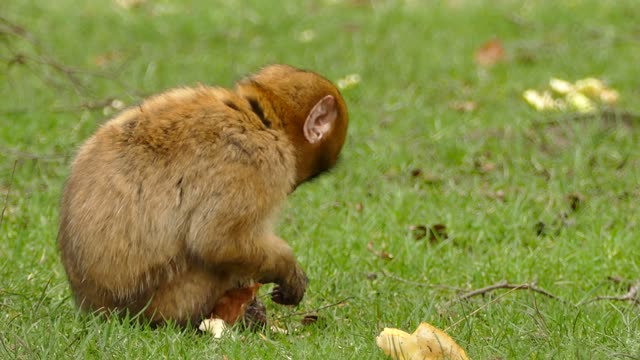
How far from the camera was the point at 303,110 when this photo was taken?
4.77 meters

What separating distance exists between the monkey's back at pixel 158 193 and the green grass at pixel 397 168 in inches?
8.2

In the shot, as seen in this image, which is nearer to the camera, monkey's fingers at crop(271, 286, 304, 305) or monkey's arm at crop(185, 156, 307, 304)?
monkey's arm at crop(185, 156, 307, 304)

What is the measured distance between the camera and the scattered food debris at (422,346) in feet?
13.6

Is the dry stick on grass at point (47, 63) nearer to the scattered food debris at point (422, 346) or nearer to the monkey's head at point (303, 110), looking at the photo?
the monkey's head at point (303, 110)

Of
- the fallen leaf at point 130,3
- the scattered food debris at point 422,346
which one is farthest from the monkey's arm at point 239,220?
the fallen leaf at point 130,3

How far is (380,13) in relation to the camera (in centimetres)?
1115

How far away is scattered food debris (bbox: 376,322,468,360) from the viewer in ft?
13.6

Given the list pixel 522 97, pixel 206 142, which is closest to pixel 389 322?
pixel 206 142

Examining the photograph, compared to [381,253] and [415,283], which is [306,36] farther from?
[415,283]

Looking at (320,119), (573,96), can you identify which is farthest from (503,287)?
(573,96)

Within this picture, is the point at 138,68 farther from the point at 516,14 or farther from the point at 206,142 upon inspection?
the point at 206,142

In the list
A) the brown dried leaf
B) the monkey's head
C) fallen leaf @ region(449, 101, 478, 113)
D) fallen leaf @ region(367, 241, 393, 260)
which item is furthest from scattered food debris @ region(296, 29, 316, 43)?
the monkey's head

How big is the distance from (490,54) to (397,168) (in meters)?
2.63

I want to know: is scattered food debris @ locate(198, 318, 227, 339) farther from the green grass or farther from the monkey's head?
the monkey's head
